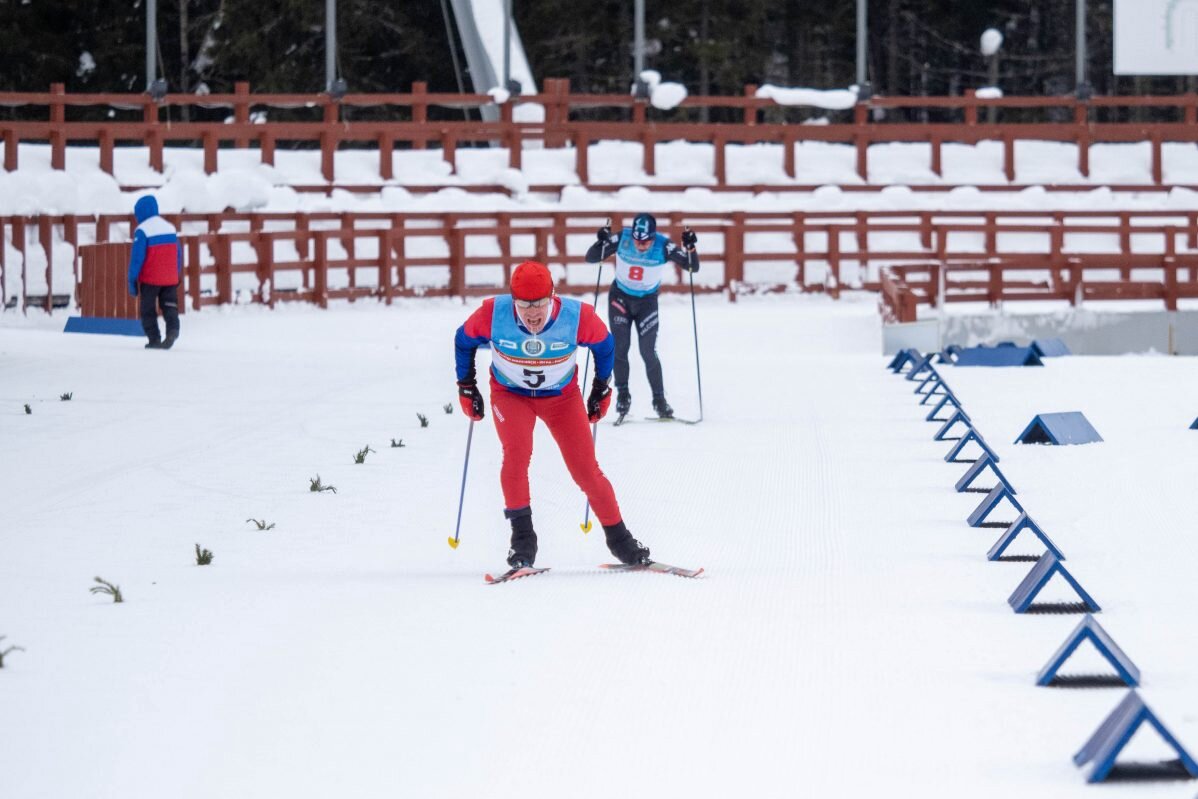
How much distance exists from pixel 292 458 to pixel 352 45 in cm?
3368

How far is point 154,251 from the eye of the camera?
18.2m

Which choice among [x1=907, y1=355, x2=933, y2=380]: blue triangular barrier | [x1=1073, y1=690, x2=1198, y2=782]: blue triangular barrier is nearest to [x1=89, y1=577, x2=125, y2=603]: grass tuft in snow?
[x1=1073, y1=690, x2=1198, y2=782]: blue triangular barrier

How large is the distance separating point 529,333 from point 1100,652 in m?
2.56

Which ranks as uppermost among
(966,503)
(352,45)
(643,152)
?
(352,45)

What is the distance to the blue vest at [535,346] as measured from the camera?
7.22 metres

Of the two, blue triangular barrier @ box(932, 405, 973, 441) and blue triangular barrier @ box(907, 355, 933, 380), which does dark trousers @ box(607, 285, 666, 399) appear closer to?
blue triangular barrier @ box(932, 405, 973, 441)

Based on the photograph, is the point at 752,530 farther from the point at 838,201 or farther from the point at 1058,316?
the point at 838,201

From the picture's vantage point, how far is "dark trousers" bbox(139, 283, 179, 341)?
18.4 m

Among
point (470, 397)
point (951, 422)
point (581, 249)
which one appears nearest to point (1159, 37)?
point (581, 249)

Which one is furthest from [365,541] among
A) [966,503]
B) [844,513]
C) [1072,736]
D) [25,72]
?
[25,72]

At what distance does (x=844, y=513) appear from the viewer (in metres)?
8.98

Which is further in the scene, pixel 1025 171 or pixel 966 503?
pixel 1025 171

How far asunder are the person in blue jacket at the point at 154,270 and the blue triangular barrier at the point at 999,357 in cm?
731

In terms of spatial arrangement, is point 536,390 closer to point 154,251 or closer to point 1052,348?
point 154,251
